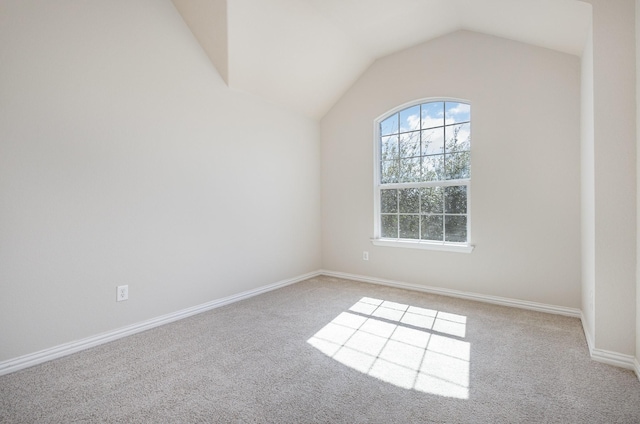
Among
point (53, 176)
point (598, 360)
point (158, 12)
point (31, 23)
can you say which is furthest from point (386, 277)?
point (31, 23)

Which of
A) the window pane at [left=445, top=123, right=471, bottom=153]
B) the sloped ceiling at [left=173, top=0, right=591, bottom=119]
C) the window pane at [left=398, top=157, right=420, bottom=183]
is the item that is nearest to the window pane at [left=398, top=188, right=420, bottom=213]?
the window pane at [left=398, top=157, right=420, bottom=183]

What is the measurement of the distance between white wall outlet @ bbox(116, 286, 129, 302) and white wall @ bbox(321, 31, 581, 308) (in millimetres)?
2689

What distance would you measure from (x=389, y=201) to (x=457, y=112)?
125 centimetres

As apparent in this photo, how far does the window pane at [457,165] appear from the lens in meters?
3.28

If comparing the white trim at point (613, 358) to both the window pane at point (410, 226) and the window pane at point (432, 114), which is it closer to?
the window pane at point (410, 226)

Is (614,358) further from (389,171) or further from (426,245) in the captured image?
(389,171)

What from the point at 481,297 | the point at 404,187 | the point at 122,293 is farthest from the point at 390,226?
the point at 122,293

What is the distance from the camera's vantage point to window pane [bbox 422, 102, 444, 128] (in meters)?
3.43

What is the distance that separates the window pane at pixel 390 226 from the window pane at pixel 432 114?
1159mm

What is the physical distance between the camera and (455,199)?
3.33 metres

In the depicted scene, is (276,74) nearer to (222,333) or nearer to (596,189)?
(222,333)

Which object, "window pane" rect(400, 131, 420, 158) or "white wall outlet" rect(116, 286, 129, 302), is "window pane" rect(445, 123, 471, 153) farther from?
"white wall outlet" rect(116, 286, 129, 302)

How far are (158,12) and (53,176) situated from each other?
1615 mm

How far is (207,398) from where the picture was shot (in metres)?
1.59
